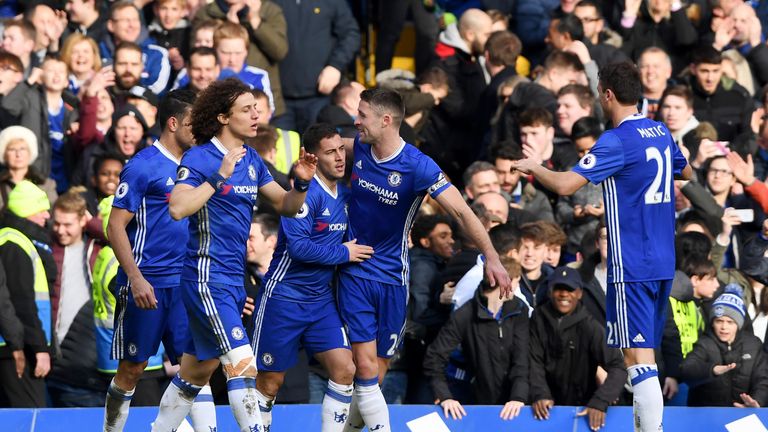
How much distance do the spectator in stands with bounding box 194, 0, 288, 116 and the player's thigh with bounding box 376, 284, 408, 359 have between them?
588 cm

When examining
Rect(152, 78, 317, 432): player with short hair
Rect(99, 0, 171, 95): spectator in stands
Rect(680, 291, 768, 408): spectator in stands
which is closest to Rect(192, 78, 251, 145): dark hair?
Rect(152, 78, 317, 432): player with short hair

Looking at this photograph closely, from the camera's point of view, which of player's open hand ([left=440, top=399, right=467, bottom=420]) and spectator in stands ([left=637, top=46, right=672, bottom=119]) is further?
spectator in stands ([left=637, top=46, right=672, bottom=119])

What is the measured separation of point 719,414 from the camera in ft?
38.6

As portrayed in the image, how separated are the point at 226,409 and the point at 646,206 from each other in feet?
12.0

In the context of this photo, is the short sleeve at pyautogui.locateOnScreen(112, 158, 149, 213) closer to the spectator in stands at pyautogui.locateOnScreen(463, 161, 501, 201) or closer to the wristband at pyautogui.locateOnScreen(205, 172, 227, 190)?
the wristband at pyautogui.locateOnScreen(205, 172, 227, 190)

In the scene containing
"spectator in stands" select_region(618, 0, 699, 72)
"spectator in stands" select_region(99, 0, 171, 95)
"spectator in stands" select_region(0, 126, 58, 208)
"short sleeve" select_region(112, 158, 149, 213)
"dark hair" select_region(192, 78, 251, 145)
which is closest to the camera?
"dark hair" select_region(192, 78, 251, 145)

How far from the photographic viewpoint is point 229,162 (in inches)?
378

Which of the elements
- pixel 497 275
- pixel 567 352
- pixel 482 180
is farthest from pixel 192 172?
pixel 482 180

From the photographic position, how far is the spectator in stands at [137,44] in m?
15.9

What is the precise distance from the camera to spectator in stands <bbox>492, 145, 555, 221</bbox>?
46.7ft

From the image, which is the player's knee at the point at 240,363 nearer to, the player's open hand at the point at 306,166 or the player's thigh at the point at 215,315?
the player's thigh at the point at 215,315

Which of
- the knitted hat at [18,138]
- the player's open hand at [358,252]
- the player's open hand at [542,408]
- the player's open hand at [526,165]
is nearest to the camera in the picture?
the player's open hand at [526,165]

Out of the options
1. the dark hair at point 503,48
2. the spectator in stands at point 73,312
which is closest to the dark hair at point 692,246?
the dark hair at point 503,48

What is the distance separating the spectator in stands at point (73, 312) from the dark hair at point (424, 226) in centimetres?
270
